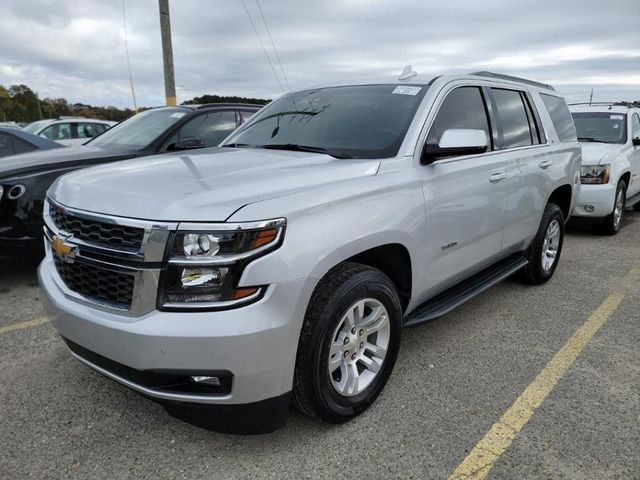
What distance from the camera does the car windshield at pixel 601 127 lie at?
25.4 feet

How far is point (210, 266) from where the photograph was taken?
200cm

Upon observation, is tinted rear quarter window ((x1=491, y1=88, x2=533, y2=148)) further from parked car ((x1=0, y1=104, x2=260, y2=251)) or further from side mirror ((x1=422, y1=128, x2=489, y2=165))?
parked car ((x1=0, y1=104, x2=260, y2=251))

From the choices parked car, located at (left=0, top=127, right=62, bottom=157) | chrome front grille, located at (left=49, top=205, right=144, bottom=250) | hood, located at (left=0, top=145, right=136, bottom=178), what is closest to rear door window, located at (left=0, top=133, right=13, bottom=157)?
parked car, located at (left=0, top=127, right=62, bottom=157)

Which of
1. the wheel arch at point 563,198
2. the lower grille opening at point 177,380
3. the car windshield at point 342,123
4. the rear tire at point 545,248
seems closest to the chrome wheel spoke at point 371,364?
the lower grille opening at point 177,380

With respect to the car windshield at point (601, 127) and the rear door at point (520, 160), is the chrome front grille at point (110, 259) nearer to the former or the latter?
the rear door at point (520, 160)

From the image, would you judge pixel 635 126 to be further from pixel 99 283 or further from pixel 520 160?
pixel 99 283

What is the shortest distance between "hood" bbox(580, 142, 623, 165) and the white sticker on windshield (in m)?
4.72

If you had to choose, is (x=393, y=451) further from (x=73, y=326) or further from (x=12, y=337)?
(x=12, y=337)

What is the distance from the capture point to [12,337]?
11.9 ft

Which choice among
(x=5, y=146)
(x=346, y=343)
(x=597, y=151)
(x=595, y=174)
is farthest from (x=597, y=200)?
(x=5, y=146)

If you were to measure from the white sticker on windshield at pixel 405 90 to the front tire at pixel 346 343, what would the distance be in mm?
1351

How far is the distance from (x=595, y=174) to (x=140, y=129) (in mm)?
6030

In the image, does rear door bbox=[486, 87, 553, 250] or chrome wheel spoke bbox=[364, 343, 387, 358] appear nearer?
chrome wheel spoke bbox=[364, 343, 387, 358]

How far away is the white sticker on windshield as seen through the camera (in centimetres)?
328
